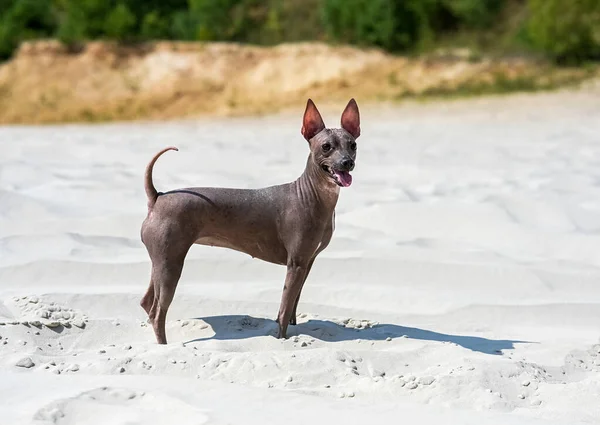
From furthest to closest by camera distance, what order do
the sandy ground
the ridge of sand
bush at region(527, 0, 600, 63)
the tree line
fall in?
the tree line → bush at region(527, 0, 600, 63) → the ridge of sand → the sandy ground

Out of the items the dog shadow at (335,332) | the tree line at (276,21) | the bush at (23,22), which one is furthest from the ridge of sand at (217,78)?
the dog shadow at (335,332)

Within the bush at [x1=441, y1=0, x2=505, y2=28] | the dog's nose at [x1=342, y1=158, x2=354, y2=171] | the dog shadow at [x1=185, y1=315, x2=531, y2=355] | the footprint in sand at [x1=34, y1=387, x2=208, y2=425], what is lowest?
the dog shadow at [x1=185, y1=315, x2=531, y2=355]

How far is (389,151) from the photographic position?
960cm

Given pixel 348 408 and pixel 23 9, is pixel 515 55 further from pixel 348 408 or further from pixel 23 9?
pixel 348 408

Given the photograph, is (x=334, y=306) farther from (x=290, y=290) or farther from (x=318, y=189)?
(x=318, y=189)

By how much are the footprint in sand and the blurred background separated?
496 inches

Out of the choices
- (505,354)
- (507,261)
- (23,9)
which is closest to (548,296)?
(507,261)

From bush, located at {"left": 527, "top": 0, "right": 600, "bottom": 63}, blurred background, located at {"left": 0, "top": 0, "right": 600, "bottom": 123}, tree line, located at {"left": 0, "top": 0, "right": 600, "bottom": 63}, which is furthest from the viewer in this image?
tree line, located at {"left": 0, "top": 0, "right": 600, "bottom": 63}

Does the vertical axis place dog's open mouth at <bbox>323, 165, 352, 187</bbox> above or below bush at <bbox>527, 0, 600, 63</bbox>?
below

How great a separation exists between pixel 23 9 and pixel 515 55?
10657 mm

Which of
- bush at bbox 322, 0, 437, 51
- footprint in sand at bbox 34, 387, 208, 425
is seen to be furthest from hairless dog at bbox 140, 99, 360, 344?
bush at bbox 322, 0, 437, 51

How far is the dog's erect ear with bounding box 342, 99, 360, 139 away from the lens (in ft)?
12.5

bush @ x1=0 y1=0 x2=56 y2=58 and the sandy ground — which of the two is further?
bush @ x1=0 y1=0 x2=56 y2=58

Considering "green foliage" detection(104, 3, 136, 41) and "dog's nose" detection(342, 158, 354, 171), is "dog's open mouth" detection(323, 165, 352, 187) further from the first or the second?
"green foliage" detection(104, 3, 136, 41)
